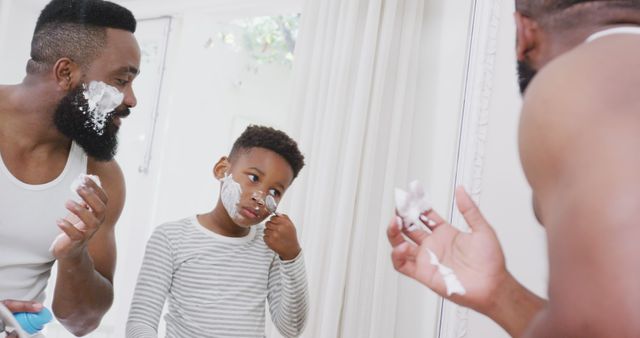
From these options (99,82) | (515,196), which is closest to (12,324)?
(99,82)

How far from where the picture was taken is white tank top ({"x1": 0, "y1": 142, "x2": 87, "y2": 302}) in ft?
2.93

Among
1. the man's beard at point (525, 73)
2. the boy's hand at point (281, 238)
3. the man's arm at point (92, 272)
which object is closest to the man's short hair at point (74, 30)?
the man's arm at point (92, 272)

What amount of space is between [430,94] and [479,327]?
0.44 meters

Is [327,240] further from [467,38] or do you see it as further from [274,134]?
[467,38]

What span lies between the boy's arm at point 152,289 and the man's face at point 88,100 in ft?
0.64

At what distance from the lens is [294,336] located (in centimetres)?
99

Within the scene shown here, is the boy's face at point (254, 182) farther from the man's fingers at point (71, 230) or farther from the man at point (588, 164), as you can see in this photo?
the man at point (588, 164)

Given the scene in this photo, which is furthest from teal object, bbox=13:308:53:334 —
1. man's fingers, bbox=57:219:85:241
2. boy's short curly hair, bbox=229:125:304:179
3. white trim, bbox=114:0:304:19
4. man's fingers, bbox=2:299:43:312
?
white trim, bbox=114:0:304:19

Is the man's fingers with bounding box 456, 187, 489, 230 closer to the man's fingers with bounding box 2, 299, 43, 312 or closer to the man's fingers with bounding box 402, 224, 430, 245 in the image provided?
the man's fingers with bounding box 402, 224, 430, 245

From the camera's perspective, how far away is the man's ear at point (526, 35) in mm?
506

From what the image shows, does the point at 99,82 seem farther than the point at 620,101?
Yes

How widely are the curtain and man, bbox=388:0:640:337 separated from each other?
693 mm

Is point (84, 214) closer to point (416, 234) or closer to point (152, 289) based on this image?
point (152, 289)

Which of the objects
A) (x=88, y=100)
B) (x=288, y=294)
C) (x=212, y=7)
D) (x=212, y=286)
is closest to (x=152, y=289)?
(x=212, y=286)
